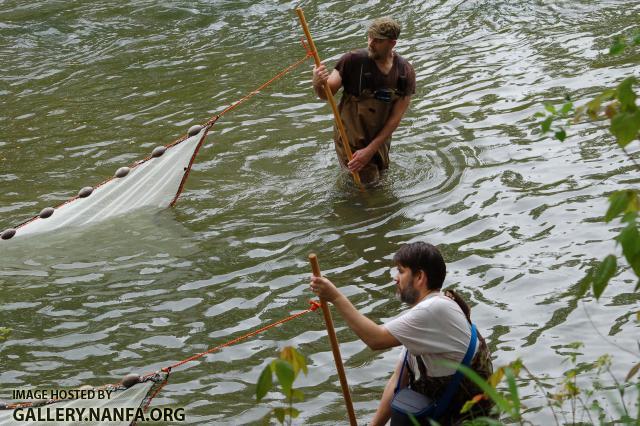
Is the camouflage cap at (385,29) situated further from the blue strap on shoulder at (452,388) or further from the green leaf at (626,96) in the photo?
the green leaf at (626,96)

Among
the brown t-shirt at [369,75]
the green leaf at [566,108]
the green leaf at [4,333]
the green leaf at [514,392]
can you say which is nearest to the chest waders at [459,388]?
the green leaf at [514,392]

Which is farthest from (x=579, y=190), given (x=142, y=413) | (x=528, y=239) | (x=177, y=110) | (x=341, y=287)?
(x=177, y=110)

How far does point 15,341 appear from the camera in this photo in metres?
6.92

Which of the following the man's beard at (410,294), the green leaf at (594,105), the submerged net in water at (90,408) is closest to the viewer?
the green leaf at (594,105)

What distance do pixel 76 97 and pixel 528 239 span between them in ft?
23.5

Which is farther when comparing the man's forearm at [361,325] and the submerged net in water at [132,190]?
the submerged net in water at [132,190]

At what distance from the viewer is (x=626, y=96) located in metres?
3.35

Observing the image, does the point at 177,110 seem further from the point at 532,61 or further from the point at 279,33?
the point at 532,61

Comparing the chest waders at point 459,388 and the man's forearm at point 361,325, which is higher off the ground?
the man's forearm at point 361,325

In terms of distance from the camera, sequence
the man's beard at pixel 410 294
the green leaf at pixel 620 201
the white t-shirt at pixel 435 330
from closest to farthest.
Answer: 1. the green leaf at pixel 620 201
2. the white t-shirt at pixel 435 330
3. the man's beard at pixel 410 294

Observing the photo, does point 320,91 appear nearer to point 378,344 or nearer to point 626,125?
point 378,344

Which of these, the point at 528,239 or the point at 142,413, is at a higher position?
the point at 142,413

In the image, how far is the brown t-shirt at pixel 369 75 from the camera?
8406mm

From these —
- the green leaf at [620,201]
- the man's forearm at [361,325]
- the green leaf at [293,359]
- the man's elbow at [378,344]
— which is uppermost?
the green leaf at [620,201]
